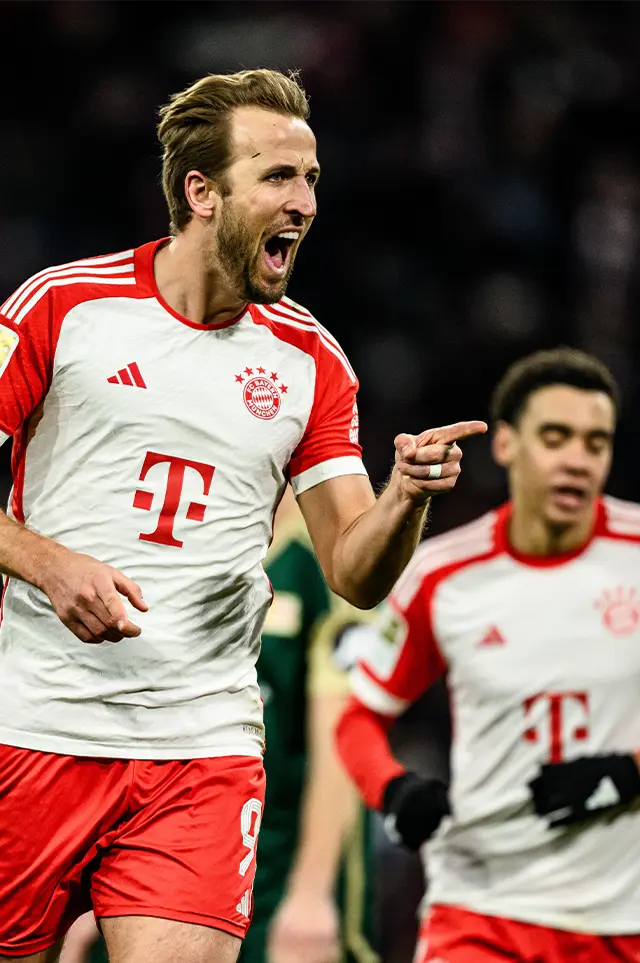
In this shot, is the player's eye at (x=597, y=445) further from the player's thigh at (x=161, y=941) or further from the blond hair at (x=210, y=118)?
the player's thigh at (x=161, y=941)

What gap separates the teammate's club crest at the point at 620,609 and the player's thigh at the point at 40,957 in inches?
83.5

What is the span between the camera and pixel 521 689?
450 cm

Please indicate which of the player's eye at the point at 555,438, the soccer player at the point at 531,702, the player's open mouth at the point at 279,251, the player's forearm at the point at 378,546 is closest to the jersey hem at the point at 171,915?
the player's forearm at the point at 378,546

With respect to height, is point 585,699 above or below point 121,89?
below

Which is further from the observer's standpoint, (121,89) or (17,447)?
(121,89)

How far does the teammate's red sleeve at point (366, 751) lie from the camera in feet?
15.0

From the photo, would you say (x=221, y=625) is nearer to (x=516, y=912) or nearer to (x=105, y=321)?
(x=105, y=321)

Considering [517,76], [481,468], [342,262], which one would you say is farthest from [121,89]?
[481,468]

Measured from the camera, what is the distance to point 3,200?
9500 mm

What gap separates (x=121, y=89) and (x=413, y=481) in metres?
7.60

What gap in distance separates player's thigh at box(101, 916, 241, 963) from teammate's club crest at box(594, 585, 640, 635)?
2.01 meters

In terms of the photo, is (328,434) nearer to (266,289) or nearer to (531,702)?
(266,289)

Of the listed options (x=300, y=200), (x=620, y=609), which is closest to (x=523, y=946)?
(x=620, y=609)

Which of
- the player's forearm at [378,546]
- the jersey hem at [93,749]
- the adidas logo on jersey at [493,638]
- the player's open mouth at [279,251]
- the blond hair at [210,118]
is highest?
the blond hair at [210,118]
